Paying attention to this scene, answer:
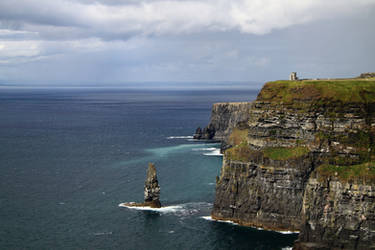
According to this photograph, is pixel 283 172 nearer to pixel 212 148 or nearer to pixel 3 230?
pixel 3 230

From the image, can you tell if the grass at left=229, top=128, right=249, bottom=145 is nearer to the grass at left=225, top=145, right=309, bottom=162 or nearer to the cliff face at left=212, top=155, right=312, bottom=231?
the grass at left=225, top=145, right=309, bottom=162

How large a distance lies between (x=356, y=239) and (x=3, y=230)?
5811cm

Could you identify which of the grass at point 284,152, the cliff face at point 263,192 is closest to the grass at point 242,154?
the cliff face at point 263,192

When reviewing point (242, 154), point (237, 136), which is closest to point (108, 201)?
point (242, 154)

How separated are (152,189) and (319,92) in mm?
37437

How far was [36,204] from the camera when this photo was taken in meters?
102

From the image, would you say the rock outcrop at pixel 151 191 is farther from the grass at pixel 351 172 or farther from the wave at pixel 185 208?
the grass at pixel 351 172

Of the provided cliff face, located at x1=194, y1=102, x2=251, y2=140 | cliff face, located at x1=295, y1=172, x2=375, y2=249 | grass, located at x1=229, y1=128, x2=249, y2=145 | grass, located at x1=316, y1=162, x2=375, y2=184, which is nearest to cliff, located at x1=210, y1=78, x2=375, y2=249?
grass, located at x1=316, y1=162, x2=375, y2=184

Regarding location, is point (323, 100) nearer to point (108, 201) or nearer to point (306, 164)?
point (306, 164)

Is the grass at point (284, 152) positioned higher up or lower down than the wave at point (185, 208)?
higher up

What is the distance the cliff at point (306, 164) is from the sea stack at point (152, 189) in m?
13.4

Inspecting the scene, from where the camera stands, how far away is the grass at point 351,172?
75375 mm

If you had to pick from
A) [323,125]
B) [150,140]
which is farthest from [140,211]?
[150,140]

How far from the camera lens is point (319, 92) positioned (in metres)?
87.2
